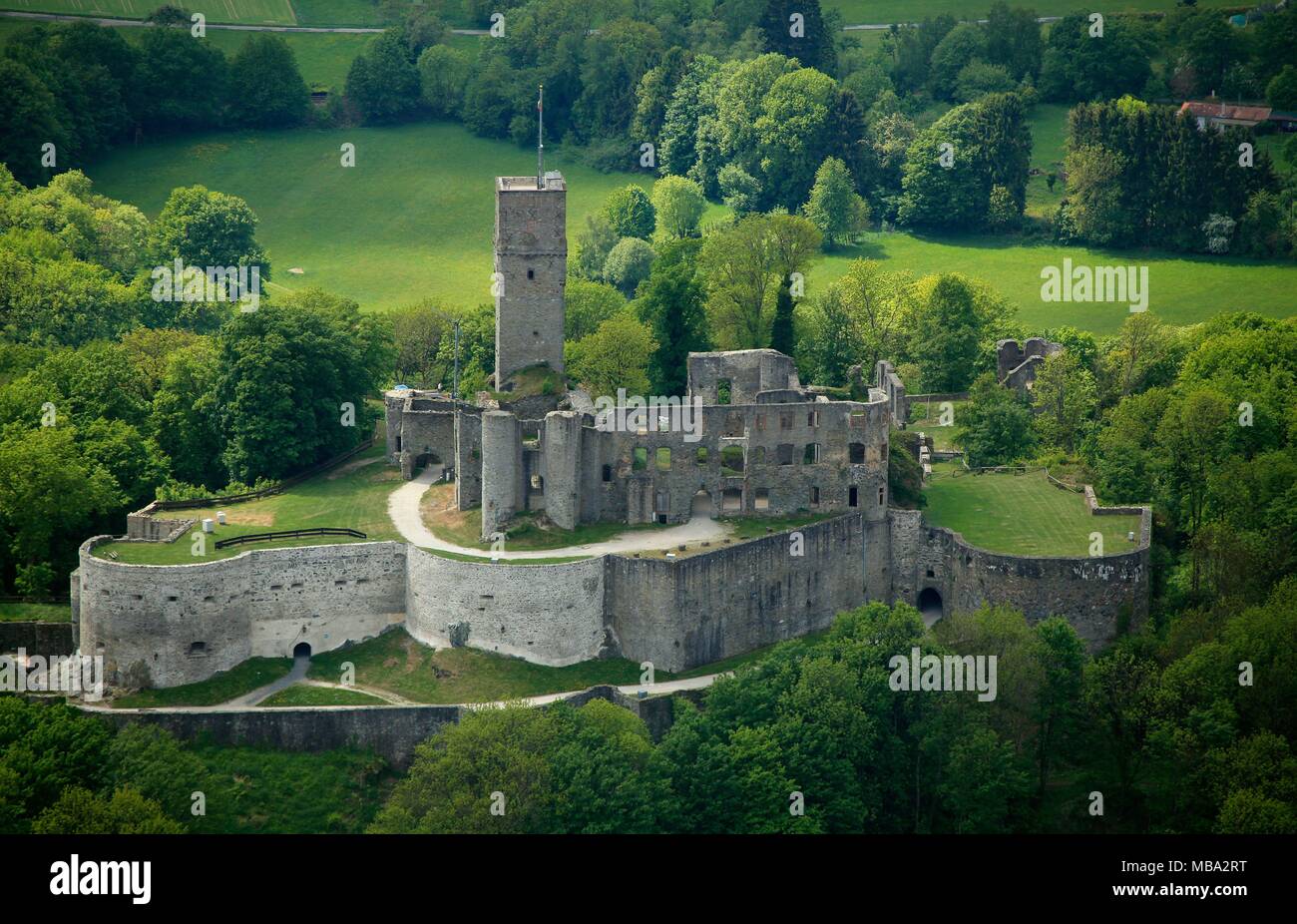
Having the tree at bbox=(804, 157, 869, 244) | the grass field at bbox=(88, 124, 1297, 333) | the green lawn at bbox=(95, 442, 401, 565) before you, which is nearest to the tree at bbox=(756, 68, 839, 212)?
the tree at bbox=(804, 157, 869, 244)

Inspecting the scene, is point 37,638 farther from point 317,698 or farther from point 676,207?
point 676,207

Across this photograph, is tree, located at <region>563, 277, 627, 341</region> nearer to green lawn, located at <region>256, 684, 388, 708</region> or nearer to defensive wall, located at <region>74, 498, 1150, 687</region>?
defensive wall, located at <region>74, 498, 1150, 687</region>

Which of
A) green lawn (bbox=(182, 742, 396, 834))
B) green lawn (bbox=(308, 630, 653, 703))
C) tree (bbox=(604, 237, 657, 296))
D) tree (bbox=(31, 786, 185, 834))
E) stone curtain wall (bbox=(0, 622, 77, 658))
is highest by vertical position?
tree (bbox=(604, 237, 657, 296))

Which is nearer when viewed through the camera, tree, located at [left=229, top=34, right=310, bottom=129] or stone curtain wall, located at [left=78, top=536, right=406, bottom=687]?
stone curtain wall, located at [left=78, top=536, right=406, bottom=687]

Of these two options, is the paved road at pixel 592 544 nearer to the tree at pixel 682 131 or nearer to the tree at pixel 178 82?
the tree at pixel 682 131

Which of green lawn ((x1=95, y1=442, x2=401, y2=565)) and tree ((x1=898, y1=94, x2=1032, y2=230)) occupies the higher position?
tree ((x1=898, y1=94, x2=1032, y2=230))
